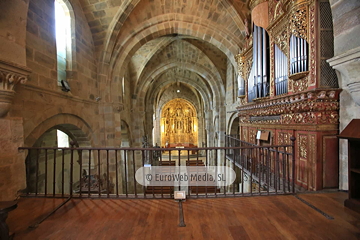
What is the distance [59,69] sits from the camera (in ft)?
14.4

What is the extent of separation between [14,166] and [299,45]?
5493 mm

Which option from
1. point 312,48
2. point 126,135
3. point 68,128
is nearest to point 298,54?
point 312,48

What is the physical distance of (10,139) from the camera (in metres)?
2.54

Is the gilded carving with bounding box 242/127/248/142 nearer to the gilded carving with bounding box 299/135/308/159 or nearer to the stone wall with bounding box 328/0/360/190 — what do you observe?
the gilded carving with bounding box 299/135/308/159

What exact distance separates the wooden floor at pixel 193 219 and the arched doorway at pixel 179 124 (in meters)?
20.4

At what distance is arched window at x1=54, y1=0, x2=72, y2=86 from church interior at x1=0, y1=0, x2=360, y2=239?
3 cm

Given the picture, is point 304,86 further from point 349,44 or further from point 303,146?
point 303,146

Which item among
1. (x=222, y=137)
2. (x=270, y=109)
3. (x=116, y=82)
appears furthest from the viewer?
(x=222, y=137)

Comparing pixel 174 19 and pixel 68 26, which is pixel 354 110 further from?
pixel 68 26

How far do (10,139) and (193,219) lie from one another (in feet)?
9.84

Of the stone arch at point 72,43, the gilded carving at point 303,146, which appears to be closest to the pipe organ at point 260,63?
the gilded carving at point 303,146

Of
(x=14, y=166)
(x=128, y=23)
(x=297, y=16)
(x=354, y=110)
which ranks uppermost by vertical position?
(x=128, y=23)

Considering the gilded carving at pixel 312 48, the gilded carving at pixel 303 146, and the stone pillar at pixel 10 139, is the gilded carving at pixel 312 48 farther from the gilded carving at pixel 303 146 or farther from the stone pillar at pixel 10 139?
the stone pillar at pixel 10 139

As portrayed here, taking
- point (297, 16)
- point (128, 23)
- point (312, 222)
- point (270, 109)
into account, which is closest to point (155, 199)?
point (312, 222)
